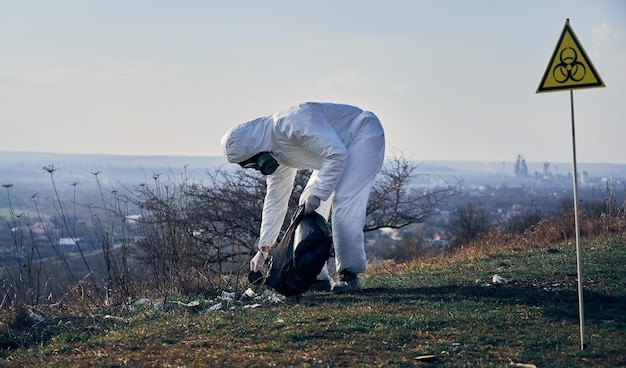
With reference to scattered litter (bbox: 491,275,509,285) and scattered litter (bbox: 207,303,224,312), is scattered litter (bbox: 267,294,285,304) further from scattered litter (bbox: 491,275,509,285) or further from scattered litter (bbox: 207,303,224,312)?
scattered litter (bbox: 491,275,509,285)

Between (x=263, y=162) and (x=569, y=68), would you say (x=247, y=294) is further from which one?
(x=569, y=68)

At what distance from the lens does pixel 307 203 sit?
7.93 metres

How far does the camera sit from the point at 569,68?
5.59 m

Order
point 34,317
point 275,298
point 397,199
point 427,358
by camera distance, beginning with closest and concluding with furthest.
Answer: point 427,358, point 34,317, point 275,298, point 397,199

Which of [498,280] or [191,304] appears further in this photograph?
[498,280]

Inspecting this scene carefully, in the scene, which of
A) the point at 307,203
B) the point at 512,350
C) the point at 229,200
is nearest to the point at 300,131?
the point at 307,203

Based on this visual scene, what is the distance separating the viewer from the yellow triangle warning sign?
554 centimetres

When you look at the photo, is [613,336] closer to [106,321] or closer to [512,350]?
[512,350]

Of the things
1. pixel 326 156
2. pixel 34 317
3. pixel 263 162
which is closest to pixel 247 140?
pixel 263 162

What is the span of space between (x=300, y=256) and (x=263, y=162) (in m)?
1.07

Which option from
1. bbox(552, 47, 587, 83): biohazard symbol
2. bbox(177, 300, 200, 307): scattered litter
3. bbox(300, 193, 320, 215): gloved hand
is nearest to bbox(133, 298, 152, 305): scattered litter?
bbox(177, 300, 200, 307): scattered litter

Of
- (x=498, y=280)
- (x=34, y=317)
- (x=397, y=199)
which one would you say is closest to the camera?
(x=34, y=317)

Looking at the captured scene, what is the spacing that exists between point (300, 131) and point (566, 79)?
306 centimetres

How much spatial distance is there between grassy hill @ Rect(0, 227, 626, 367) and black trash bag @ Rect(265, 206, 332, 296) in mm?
221
